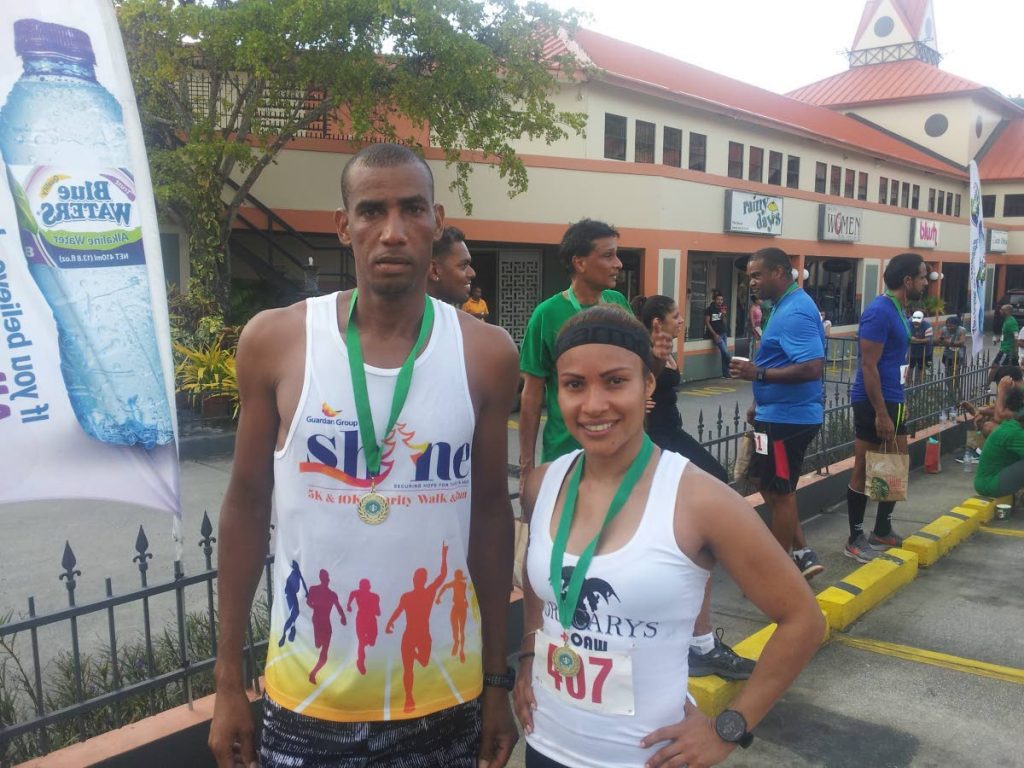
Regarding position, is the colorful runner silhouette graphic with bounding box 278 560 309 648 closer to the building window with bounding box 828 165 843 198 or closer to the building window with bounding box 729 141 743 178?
the building window with bounding box 729 141 743 178

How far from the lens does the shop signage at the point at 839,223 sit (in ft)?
73.5

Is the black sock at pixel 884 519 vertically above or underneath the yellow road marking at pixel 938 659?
above

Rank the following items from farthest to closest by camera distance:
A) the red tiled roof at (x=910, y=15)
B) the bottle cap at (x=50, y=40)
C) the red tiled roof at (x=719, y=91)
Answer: the red tiled roof at (x=910, y=15) < the red tiled roof at (x=719, y=91) < the bottle cap at (x=50, y=40)

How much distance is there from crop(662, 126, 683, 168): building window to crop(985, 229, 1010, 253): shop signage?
75.9 ft

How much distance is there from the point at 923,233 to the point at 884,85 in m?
13.5

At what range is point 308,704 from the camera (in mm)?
1903

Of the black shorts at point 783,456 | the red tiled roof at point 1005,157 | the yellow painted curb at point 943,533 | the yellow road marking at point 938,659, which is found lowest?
the yellow road marking at point 938,659

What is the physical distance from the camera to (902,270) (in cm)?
563

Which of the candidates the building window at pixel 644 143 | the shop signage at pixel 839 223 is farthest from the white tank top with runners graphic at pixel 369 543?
the shop signage at pixel 839 223

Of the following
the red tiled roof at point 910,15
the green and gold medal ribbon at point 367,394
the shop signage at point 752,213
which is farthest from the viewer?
the red tiled roof at point 910,15

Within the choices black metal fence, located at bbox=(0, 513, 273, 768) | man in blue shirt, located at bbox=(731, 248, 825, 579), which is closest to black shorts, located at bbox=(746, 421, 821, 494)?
man in blue shirt, located at bbox=(731, 248, 825, 579)

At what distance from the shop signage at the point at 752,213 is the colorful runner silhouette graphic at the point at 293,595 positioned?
1800 centimetres

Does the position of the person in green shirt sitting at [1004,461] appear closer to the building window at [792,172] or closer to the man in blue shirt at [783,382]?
the man in blue shirt at [783,382]

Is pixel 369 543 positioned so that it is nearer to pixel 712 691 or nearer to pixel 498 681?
pixel 498 681
